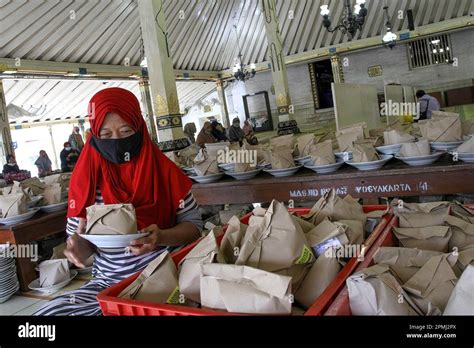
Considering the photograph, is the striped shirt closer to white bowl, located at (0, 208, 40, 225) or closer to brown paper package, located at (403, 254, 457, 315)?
brown paper package, located at (403, 254, 457, 315)

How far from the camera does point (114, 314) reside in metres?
0.98

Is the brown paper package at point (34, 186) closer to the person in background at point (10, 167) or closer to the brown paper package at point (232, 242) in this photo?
the brown paper package at point (232, 242)

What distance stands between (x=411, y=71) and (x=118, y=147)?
42.7 feet

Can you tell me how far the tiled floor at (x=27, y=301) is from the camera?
9.12 ft

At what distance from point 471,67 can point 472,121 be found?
11.2 metres

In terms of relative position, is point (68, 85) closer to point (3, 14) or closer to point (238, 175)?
point (3, 14)

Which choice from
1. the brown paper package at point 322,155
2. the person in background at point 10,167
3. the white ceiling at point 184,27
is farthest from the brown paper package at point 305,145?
the white ceiling at point 184,27

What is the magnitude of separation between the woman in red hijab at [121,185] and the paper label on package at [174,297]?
0.53m

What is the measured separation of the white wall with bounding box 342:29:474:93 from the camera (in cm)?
1170

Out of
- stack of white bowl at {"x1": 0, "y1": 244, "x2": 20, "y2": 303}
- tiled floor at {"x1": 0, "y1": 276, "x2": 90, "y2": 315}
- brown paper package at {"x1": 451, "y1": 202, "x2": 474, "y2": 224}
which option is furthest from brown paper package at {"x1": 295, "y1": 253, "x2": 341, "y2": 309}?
stack of white bowl at {"x1": 0, "y1": 244, "x2": 20, "y2": 303}

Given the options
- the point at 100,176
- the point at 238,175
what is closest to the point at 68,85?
the point at 238,175

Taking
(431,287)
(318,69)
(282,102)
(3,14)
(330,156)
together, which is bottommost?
(431,287)

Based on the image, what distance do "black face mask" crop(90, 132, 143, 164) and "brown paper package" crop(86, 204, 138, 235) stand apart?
1.18 feet

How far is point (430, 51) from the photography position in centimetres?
1224
